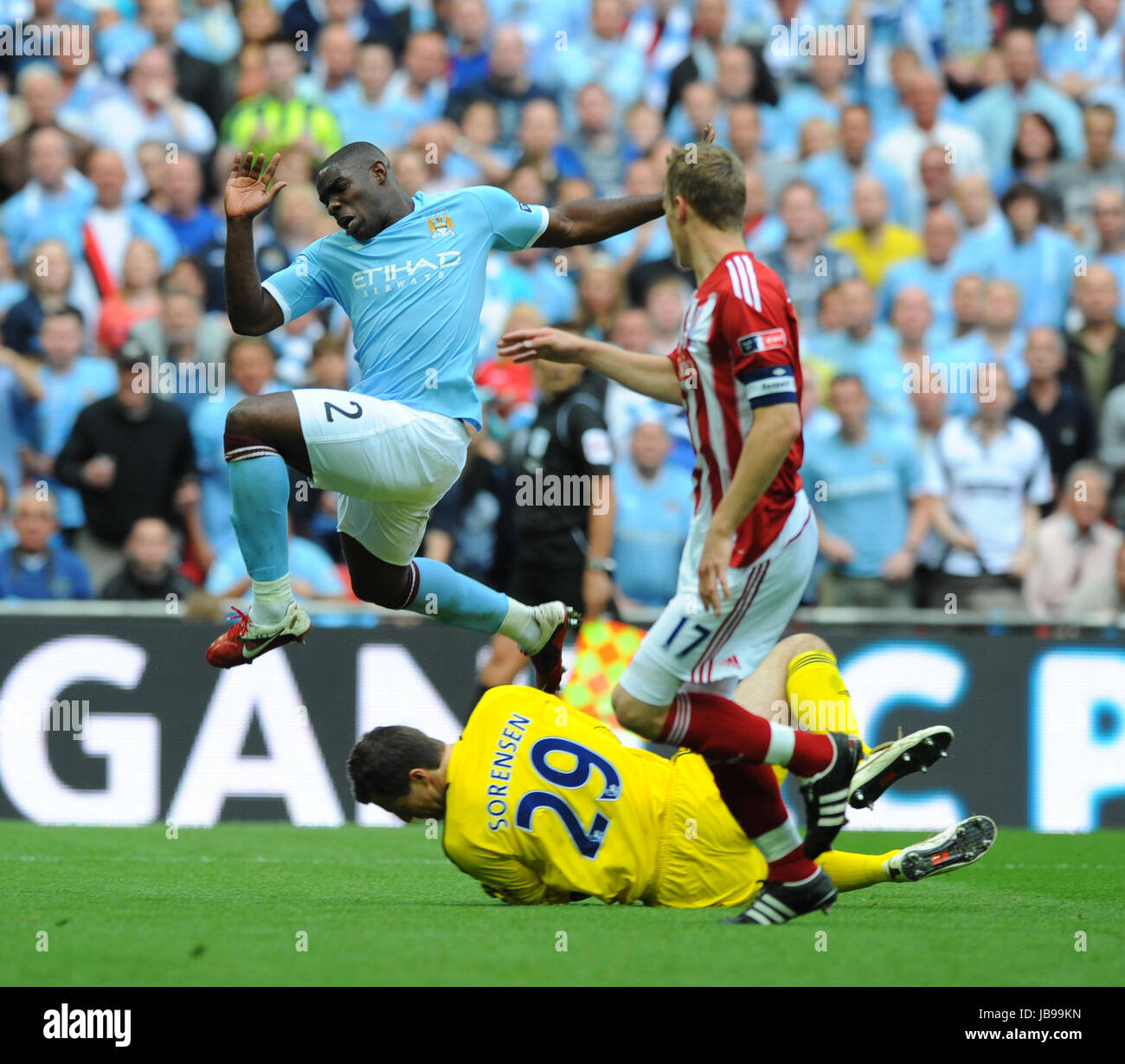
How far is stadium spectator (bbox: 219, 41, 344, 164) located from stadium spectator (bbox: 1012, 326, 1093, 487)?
5113 mm

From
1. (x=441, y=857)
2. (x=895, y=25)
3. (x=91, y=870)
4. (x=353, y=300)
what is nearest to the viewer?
(x=353, y=300)

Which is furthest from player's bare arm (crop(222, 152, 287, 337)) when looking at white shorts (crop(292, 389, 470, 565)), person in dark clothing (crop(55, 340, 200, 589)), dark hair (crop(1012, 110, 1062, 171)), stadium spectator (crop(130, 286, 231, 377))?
dark hair (crop(1012, 110, 1062, 171))

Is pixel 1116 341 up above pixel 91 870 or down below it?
above

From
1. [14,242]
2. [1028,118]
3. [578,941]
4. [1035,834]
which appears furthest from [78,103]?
[578,941]

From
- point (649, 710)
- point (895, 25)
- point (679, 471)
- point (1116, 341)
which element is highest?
point (895, 25)

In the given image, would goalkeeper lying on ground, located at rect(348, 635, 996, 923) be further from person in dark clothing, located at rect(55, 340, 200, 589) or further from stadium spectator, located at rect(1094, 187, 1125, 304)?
stadium spectator, located at rect(1094, 187, 1125, 304)

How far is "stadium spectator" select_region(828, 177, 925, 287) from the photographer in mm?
12742

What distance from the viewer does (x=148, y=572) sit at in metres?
10.7

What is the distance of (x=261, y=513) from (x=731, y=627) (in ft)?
6.38

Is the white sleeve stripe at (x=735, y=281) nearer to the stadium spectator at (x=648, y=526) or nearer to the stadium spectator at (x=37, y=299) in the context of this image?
the stadium spectator at (x=648, y=526)

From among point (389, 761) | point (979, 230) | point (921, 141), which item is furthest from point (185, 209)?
point (389, 761)

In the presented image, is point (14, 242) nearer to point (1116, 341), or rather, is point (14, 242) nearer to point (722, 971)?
point (1116, 341)

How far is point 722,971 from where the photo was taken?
5105mm

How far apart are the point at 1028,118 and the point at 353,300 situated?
7.93m
